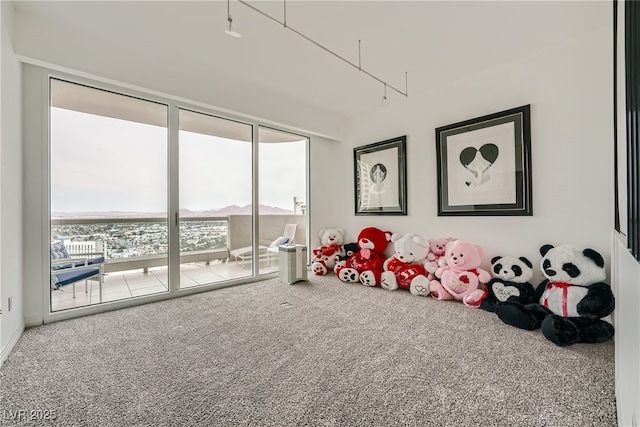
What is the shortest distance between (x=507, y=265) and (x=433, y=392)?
197 centimetres

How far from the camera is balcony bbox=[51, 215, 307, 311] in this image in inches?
114

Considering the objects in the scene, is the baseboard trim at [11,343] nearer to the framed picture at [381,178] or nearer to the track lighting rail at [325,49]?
the track lighting rail at [325,49]

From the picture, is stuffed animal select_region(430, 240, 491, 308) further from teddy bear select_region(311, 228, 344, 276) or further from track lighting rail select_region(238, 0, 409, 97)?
track lighting rail select_region(238, 0, 409, 97)

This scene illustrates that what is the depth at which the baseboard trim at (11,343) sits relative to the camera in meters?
1.88

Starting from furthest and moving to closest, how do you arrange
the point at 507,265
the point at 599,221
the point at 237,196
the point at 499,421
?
the point at 237,196 → the point at 507,265 → the point at 599,221 → the point at 499,421

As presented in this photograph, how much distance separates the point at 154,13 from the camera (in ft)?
7.73

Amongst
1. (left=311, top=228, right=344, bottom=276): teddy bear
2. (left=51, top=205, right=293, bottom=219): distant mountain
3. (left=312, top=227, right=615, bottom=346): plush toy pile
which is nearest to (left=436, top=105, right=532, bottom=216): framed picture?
(left=312, top=227, right=615, bottom=346): plush toy pile

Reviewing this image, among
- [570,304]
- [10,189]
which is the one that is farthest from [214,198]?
[570,304]

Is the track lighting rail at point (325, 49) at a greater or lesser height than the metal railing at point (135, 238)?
greater

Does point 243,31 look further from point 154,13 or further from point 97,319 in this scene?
point 97,319

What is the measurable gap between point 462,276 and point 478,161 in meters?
1.43

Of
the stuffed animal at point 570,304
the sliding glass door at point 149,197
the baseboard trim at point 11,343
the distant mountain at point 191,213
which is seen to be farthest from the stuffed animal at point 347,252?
the baseboard trim at point 11,343

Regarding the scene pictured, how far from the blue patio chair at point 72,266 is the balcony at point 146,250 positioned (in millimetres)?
59

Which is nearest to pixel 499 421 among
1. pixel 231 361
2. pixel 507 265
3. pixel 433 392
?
pixel 433 392
